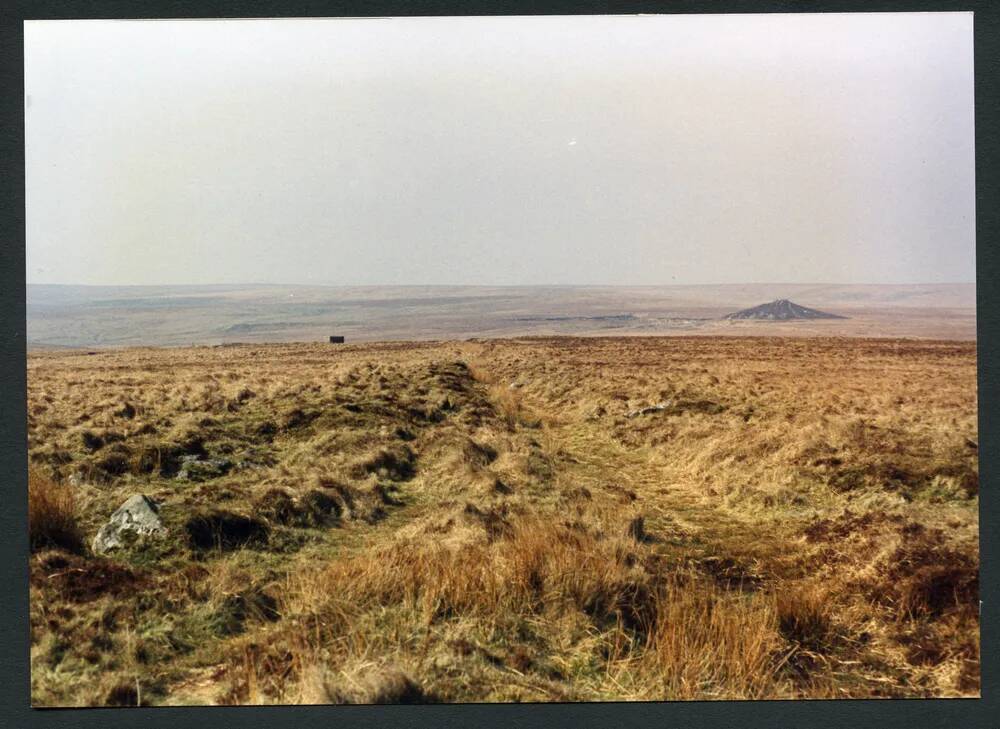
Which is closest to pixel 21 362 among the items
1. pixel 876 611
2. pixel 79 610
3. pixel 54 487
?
pixel 54 487

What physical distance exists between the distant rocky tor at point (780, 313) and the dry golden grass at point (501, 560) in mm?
7485

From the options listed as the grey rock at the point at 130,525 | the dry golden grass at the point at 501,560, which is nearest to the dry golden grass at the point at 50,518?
the dry golden grass at the point at 501,560

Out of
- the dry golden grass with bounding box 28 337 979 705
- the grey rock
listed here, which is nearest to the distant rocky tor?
the dry golden grass with bounding box 28 337 979 705

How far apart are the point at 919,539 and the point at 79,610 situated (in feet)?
22.2

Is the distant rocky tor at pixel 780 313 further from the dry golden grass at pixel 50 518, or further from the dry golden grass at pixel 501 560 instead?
the dry golden grass at pixel 50 518

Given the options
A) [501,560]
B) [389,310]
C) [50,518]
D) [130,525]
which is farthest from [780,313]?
[50,518]

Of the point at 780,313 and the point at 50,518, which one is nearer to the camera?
the point at 50,518

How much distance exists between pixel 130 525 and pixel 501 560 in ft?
10.7

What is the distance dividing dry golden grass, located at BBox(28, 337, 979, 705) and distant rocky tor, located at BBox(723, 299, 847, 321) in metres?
7.48

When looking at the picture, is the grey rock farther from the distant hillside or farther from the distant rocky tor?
the distant rocky tor

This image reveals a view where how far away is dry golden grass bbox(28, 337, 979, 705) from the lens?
4797 mm

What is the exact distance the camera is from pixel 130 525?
19.5 ft

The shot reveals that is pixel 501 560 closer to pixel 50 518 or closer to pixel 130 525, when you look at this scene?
pixel 130 525

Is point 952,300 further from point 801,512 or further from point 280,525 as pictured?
point 280,525
